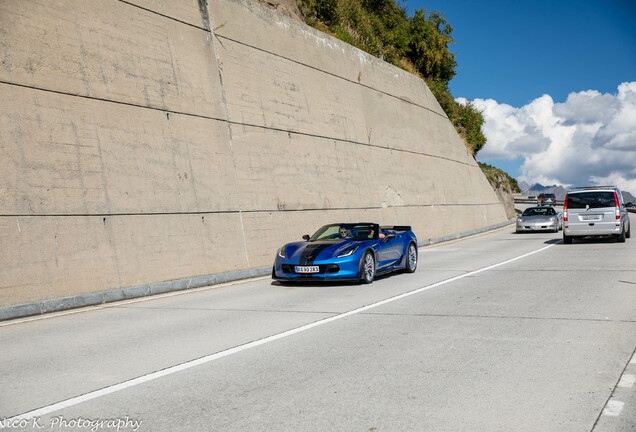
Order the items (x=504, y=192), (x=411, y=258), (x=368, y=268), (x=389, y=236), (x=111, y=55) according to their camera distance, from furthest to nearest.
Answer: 1. (x=504, y=192)
2. (x=411, y=258)
3. (x=389, y=236)
4. (x=111, y=55)
5. (x=368, y=268)

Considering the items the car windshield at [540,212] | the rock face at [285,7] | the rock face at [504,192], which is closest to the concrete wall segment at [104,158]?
the rock face at [285,7]

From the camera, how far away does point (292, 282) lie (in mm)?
13312

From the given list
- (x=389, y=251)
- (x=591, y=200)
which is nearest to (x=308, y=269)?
(x=389, y=251)

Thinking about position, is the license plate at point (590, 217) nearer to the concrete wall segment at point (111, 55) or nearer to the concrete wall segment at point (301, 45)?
the concrete wall segment at point (301, 45)

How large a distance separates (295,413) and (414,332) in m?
3.16

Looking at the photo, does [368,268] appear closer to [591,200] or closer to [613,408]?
[613,408]

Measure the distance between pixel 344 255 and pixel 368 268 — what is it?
2.28ft

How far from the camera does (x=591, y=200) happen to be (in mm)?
21438

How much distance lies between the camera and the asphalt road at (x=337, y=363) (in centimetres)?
422

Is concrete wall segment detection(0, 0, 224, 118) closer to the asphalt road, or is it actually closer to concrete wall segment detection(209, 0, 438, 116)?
concrete wall segment detection(209, 0, 438, 116)

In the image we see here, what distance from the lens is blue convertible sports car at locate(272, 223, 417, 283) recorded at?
12000 mm

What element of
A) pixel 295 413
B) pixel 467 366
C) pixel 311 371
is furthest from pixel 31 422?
pixel 467 366

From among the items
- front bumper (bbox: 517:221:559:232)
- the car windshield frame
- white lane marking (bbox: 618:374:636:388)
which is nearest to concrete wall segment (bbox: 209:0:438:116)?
the car windshield frame

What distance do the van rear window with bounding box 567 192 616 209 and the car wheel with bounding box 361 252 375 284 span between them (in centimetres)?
1199
